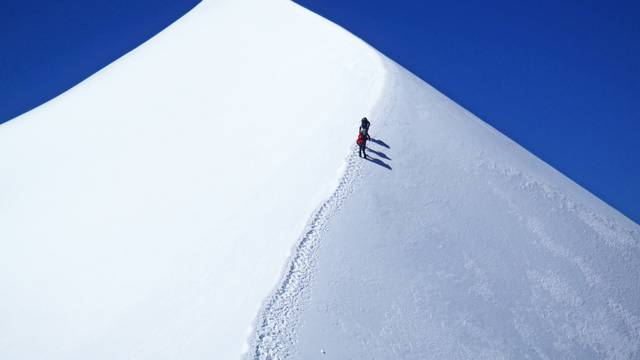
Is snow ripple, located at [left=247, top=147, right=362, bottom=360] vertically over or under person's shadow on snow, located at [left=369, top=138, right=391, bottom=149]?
under

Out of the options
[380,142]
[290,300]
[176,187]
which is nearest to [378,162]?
[380,142]

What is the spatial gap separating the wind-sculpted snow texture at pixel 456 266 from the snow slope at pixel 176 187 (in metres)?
1.04

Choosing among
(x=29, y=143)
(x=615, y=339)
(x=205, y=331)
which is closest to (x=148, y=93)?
(x=29, y=143)

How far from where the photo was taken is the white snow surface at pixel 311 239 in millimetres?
9250

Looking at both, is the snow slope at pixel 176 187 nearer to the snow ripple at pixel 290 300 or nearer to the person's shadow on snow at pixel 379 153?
the snow ripple at pixel 290 300

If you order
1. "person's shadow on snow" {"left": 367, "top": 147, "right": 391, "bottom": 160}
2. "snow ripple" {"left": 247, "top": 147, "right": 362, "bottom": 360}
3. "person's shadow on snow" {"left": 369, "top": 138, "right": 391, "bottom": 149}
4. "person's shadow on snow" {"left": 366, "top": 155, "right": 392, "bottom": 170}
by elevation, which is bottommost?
"snow ripple" {"left": 247, "top": 147, "right": 362, "bottom": 360}

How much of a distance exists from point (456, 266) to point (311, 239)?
350 centimetres

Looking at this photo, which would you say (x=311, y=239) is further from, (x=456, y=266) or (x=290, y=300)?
(x=456, y=266)

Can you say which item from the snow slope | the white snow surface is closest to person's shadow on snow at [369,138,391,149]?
the white snow surface

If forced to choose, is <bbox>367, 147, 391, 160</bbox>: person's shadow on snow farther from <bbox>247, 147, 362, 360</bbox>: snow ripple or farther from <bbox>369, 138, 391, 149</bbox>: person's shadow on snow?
<bbox>247, 147, 362, 360</bbox>: snow ripple

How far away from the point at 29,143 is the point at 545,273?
77.0 feet

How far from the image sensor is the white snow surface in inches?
364

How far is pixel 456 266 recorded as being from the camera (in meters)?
11.1

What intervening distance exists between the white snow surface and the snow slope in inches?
2.9
